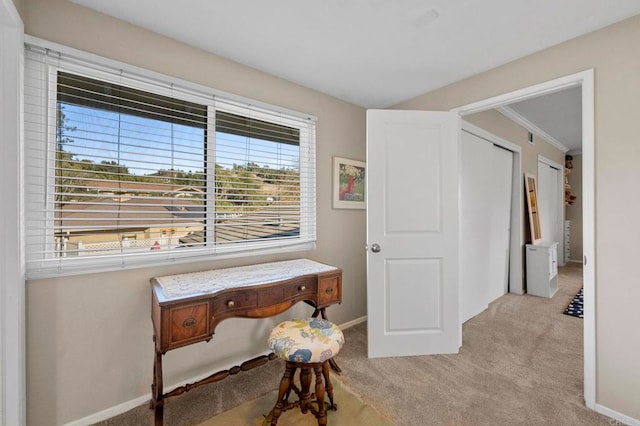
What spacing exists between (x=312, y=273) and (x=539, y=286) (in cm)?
366

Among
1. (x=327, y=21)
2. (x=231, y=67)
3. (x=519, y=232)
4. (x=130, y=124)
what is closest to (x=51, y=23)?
(x=130, y=124)

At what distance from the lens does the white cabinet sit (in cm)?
371

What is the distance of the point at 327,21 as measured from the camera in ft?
5.51

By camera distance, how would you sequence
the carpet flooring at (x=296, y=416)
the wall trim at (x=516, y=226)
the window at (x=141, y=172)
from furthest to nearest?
the wall trim at (x=516, y=226)
the carpet flooring at (x=296, y=416)
the window at (x=141, y=172)

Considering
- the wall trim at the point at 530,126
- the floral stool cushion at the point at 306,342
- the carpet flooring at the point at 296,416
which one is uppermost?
the wall trim at the point at 530,126

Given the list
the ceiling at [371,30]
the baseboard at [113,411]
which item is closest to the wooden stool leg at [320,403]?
the baseboard at [113,411]

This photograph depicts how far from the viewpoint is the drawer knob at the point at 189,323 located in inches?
55.5

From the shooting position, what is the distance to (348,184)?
2893mm

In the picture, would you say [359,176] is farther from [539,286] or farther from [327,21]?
[539,286]

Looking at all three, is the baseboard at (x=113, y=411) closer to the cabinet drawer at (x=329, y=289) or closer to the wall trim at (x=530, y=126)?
the cabinet drawer at (x=329, y=289)

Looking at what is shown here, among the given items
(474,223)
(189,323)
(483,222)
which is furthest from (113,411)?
(483,222)

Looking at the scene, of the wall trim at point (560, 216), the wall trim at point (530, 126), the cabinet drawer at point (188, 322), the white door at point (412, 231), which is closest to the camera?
the cabinet drawer at point (188, 322)

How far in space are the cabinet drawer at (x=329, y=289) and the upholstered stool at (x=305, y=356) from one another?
0.35 m

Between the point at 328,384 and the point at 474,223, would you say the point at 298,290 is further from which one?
the point at 474,223
